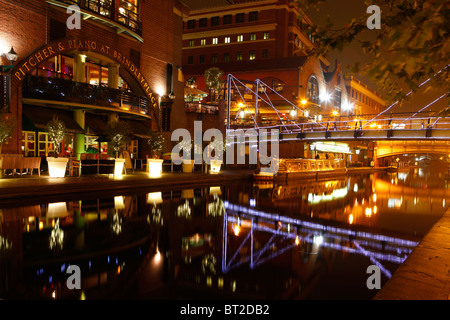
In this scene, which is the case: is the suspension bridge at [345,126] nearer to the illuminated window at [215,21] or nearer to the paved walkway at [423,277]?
the paved walkway at [423,277]

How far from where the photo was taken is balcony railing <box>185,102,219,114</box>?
31.5 metres

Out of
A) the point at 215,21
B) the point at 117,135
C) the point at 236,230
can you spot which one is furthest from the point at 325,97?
the point at 236,230

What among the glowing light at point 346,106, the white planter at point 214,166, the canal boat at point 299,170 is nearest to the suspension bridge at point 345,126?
the canal boat at point 299,170

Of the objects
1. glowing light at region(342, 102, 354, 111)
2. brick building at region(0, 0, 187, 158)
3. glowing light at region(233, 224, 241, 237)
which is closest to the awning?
brick building at region(0, 0, 187, 158)

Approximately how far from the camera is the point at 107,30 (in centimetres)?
2398

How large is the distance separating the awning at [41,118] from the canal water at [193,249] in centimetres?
954

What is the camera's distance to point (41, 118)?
20656 millimetres

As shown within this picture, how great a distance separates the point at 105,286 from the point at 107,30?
2274 cm

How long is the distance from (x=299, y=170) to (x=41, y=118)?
1995 cm

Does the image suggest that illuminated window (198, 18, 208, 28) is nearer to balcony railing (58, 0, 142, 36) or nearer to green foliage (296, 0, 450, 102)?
balcony railing (58, 0, 142, 36)

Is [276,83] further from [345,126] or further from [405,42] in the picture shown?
[405,42]

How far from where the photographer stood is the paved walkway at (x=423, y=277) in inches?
158

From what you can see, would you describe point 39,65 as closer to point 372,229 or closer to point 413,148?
point 372,229

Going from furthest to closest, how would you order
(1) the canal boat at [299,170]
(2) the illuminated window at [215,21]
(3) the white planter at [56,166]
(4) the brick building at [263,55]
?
(2) the illuminated window at [215,21]
(4) the brick building at [263,55]
(1) the canal boat at [299,170]
(3) the white planter at [56,166]
